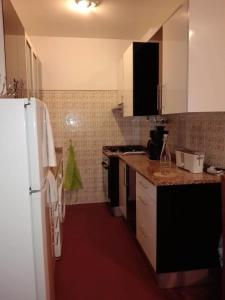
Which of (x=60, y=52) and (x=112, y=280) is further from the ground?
(x=60, y=52)

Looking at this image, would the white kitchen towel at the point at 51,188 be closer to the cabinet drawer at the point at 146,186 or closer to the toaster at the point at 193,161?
the cabinet drawer at the point at 146,186

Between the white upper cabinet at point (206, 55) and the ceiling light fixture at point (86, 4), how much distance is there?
43.4 inches

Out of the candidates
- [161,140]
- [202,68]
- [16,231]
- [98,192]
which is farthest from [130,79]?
[16,231]

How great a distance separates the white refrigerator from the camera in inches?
49.3

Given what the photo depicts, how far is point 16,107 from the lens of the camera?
4.09 ft

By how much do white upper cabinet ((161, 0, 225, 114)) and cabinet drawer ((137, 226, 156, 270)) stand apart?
3.53ft

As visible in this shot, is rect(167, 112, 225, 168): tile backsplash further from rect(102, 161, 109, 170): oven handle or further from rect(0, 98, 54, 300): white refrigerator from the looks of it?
rect(0, 98, 54, 300): white refrigerator

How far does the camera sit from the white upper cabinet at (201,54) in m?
1.78

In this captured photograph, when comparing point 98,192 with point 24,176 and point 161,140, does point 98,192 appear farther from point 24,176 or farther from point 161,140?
point 24,176

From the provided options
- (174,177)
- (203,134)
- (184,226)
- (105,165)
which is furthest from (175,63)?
(105,165)

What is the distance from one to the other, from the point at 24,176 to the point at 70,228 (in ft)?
6.62

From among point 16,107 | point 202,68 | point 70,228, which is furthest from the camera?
point 70,228

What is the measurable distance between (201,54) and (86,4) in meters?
1.37

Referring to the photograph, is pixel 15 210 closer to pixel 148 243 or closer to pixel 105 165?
pixel 148 243
